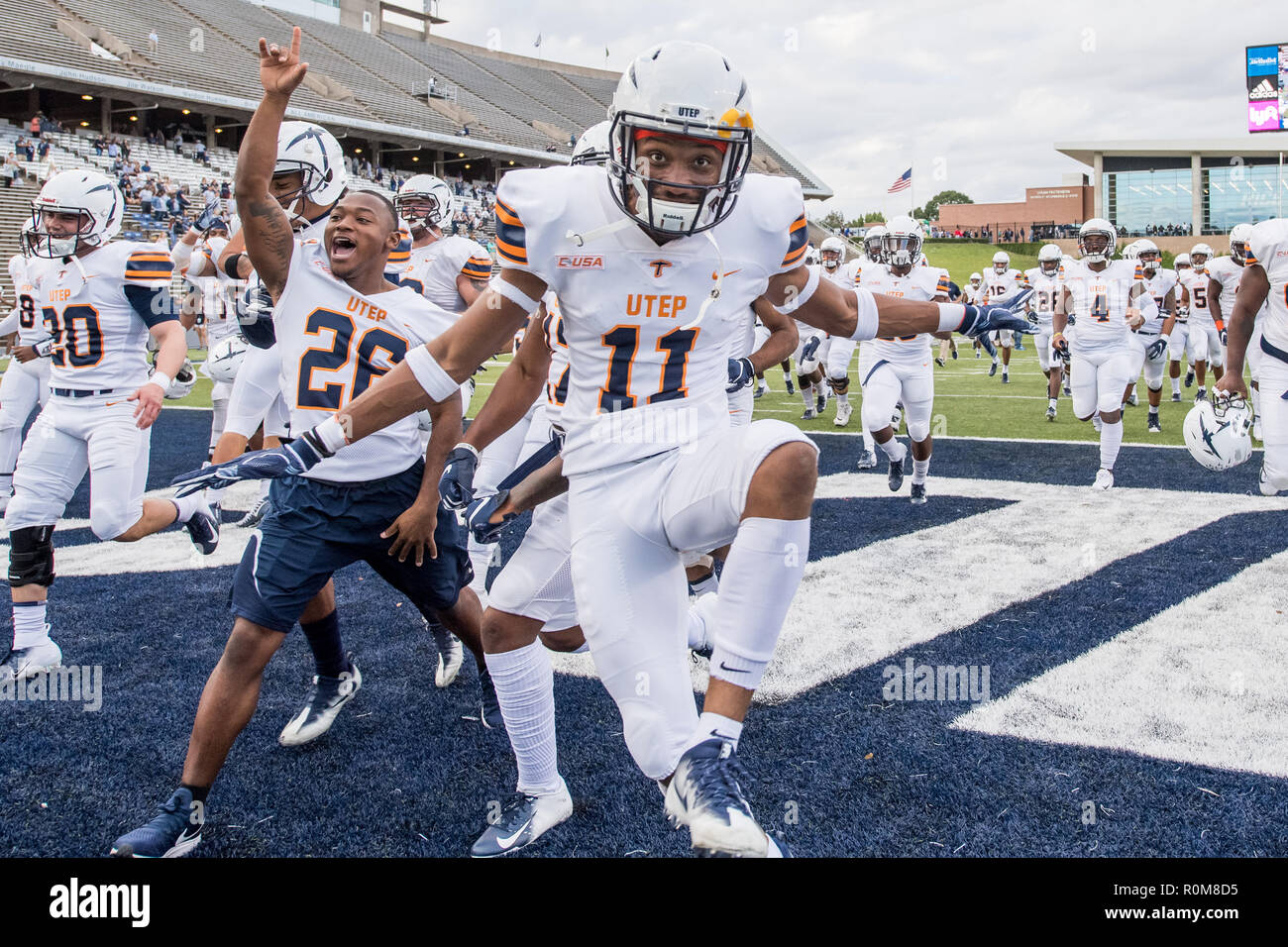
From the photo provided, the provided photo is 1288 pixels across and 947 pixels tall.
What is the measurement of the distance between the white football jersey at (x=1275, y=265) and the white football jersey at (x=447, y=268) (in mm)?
4470

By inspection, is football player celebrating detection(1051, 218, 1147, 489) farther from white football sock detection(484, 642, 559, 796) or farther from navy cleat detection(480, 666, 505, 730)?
white football sock detection(484, 642, 559, 796)

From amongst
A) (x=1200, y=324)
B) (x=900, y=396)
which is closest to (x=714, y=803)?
(x=900, y=396)

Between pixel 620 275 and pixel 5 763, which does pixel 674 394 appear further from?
pixel 5 763

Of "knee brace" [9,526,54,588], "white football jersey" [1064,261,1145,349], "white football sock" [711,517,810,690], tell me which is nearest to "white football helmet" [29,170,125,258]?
"knee brace" [9,526,54,588]

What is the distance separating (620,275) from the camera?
2.51 meters

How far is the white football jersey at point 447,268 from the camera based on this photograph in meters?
6.57

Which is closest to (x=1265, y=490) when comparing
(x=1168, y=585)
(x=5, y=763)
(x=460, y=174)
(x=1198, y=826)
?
(x=1168, y=585)

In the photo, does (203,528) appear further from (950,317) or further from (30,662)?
(950,317)

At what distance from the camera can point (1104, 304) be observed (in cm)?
932

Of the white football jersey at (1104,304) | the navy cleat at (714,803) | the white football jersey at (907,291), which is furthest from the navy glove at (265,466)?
the white football jersey at (1104,304)

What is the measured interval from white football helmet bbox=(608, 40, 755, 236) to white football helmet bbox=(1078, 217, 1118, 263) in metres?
8.40

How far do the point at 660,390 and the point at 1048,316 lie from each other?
51.5 ft

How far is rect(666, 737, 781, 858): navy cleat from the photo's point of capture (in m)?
2.00

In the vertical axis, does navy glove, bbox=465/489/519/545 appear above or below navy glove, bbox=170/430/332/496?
below
